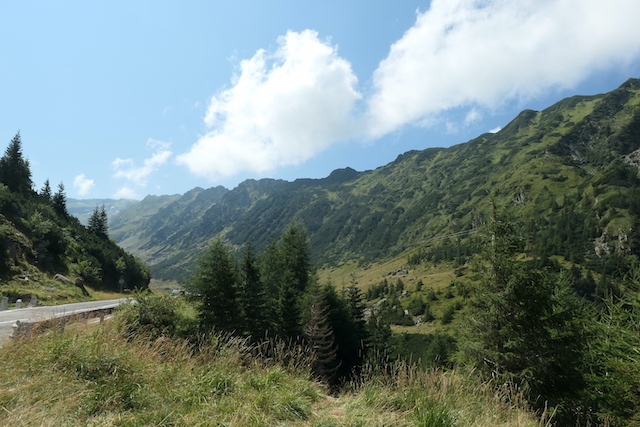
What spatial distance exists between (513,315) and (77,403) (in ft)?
59.8

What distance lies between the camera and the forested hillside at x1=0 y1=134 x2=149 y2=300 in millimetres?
38094

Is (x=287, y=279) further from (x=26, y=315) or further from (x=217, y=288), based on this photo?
(x=26, y=315)

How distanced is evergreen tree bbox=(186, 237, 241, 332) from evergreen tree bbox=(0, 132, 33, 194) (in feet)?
260

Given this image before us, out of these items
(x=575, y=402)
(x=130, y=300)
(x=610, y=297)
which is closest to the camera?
(x=575, y=402)

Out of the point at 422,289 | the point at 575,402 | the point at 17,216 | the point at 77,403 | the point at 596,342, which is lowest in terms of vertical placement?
the point at 422,289

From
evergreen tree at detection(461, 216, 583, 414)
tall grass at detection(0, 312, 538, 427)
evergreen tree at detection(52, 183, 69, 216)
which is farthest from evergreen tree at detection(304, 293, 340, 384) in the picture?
evergreen tree at detection(52, 183, 69, 216)

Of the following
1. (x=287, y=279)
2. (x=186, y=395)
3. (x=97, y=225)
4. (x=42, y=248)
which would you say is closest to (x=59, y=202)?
(x=97, y=225)

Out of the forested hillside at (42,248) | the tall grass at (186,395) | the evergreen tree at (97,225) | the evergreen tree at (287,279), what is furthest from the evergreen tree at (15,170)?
the tall grass at (186,395)

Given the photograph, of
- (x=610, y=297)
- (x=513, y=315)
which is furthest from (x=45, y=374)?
(x=610, y=297)

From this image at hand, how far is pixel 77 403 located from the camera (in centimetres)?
498

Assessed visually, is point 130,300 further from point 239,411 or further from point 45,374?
point 239,411

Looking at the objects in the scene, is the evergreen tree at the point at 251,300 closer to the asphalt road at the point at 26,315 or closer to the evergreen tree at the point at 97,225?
the asphalt road at the point at 26,315

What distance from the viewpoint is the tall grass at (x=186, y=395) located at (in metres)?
4.98

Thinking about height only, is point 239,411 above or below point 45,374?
below
